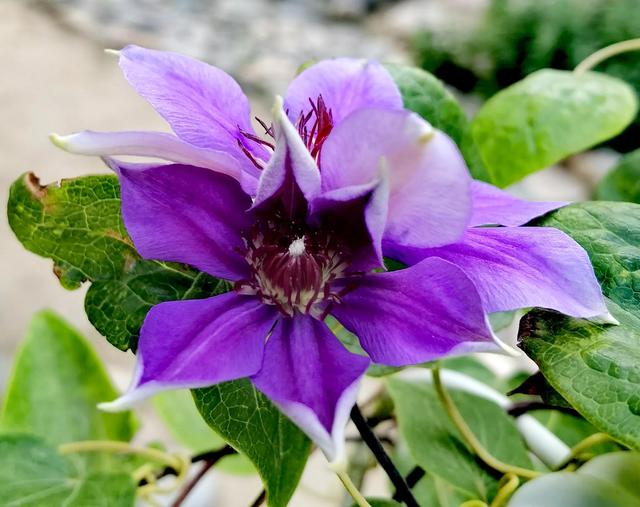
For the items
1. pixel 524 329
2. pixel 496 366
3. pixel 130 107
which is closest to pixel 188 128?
pixel 524 329

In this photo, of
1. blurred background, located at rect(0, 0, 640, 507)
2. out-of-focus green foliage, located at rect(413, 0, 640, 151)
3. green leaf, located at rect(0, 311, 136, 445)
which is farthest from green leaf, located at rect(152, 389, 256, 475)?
out-of-focus green foliage, located at rect(413, 0, 640, 151)

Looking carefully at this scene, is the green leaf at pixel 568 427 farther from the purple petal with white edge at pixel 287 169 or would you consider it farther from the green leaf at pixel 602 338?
the purple petal with white edge at pixel 287 169

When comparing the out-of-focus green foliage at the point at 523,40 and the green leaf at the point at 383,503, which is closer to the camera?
the green leaf at the point at 383,503

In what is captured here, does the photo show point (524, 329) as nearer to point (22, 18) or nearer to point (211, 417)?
point (211, 417)

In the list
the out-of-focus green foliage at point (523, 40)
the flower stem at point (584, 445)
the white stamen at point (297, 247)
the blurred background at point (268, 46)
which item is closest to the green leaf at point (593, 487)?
the flower stem at point (584, 445)

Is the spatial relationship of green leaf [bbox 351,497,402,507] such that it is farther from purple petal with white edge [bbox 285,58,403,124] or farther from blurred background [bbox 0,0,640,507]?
blurred background [bbox 0,0,640,507]
